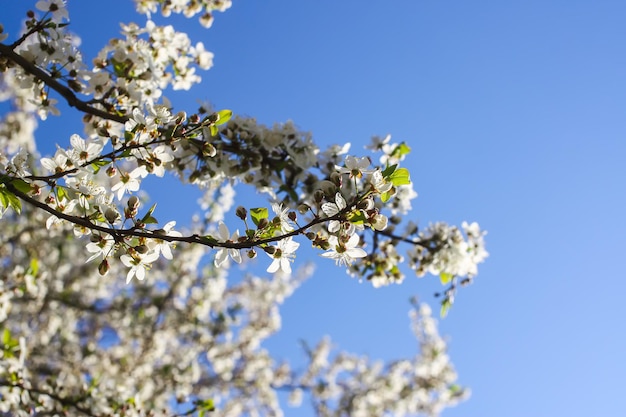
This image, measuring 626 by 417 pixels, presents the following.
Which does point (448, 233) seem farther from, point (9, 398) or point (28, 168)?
point (9, 398)

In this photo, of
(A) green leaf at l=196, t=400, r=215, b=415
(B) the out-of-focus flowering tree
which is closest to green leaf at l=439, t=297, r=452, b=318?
(B) the out-of-focus flowering tree

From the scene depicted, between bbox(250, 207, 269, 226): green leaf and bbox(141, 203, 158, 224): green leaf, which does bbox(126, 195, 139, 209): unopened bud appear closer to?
bbox(141, 203, 158, 224): green leaf

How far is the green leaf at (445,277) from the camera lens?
3941 millimetres

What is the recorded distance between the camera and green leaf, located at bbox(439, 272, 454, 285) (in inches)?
155

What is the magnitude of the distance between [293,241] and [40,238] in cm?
829

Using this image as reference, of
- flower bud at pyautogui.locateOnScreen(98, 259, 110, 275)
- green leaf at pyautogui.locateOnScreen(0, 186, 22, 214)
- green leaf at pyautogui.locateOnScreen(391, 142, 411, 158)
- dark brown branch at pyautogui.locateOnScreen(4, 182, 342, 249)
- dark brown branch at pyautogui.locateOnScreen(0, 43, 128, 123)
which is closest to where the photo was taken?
dark brown branch at pyautogui.locateOnScreen(4, 182, 342, 249)

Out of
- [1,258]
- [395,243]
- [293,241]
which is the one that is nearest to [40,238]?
[1,258]

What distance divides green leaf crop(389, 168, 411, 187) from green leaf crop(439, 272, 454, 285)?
1.92m

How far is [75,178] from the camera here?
2.25 metres

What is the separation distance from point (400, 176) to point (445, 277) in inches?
77.6

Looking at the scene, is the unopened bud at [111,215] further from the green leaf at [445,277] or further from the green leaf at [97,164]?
the green leaf at [445,277]

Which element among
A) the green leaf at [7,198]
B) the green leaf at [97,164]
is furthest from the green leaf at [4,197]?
the green leaf at [97,164]

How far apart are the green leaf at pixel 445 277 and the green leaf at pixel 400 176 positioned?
1.92 metres

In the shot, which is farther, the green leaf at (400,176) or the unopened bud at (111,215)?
the green leaf at (400,176)
